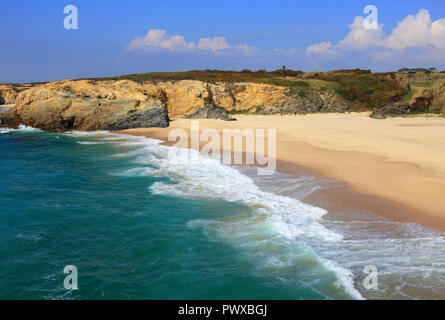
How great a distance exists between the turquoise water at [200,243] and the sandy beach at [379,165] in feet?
2.64

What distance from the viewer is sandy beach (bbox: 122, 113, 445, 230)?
8.03 m

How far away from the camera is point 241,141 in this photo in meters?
17.5

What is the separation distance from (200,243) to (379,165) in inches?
290

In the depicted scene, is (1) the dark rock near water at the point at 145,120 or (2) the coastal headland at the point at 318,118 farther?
(1) the dark rock near water at the point at 145,120

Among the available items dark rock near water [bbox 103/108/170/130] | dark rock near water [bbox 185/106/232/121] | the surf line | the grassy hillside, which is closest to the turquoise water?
the surf line

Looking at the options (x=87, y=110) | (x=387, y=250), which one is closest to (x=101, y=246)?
(x=387, y=250)

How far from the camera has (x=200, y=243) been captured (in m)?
6.71

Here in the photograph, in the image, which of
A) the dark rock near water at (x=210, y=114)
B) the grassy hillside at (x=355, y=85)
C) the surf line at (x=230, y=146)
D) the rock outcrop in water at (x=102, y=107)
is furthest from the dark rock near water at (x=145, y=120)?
the grassy hillside at (x=355, y=85)

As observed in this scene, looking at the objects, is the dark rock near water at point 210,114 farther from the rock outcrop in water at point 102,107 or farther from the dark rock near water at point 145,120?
the dark rock near water at point 145,120

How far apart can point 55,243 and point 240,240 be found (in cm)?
352

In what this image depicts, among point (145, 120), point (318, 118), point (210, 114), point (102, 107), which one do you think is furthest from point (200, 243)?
point (318, 118)

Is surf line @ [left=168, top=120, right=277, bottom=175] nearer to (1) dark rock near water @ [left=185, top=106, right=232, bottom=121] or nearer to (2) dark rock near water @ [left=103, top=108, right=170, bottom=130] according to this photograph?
(2) dark rock near water @ [left=103, top=108, right=170, bottom=130]

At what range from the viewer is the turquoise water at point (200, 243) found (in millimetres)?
5199

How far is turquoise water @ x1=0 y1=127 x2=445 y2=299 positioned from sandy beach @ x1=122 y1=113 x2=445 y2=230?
0.81m
